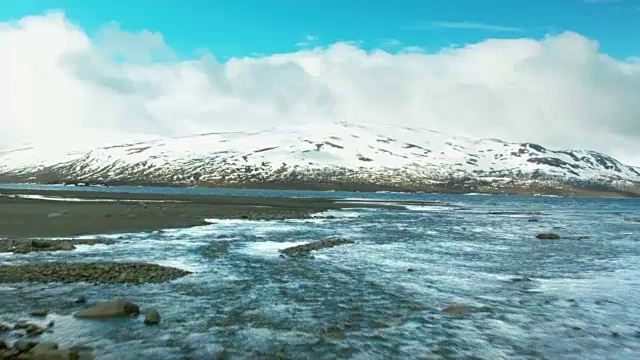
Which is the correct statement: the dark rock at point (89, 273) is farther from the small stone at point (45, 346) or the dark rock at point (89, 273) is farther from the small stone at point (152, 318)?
the small stone at point (45, 346)

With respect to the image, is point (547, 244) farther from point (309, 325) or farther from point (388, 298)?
point (309, 325)

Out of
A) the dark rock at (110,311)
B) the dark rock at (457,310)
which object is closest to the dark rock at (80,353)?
the dark rock at (110,311)

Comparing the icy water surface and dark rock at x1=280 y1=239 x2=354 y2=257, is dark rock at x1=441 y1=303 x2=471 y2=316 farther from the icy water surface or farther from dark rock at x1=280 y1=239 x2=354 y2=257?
dark rock at x1=280 y1=239 x2=354 y2=257

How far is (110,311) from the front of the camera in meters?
21.7

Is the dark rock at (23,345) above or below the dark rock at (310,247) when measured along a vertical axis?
below

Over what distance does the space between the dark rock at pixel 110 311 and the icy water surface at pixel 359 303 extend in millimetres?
738

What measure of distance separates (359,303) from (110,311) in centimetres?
1099

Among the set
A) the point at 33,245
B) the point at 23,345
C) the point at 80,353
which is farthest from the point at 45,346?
the point at 33,245

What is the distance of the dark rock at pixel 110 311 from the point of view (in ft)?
70.0

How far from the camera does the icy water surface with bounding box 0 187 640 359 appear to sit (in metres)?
19.0

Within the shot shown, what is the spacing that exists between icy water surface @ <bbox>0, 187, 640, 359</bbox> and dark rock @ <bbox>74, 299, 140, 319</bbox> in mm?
738

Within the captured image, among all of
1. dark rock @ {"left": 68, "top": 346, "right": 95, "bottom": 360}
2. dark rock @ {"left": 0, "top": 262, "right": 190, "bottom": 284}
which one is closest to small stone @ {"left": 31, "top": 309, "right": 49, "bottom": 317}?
dark rock @ {"left": 68, "top": 346, "right": 95, "bottom": 360}

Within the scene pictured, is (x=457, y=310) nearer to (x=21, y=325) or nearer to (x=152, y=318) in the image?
(x=152, y=318)

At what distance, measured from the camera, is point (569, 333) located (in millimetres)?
21203
